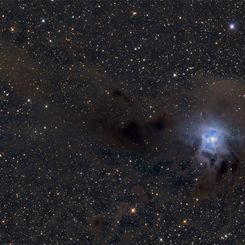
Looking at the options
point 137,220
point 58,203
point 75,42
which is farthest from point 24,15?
point 137,220

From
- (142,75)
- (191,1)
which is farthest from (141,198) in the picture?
(191,1)

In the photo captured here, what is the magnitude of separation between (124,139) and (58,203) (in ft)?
5.98

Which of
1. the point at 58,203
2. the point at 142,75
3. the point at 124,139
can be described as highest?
the point at 142,75

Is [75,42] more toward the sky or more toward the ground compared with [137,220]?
more toward the sky

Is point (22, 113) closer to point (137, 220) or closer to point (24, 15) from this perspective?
point (24, 15)

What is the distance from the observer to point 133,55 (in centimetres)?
1157

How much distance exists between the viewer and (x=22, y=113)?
11.6 metres

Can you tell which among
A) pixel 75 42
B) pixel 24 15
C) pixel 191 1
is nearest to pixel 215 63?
pixel 191 1

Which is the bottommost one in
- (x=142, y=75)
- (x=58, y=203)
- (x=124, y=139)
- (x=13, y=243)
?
(x=13, y=243)

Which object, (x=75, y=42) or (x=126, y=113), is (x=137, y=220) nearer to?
(x=126, y=113)

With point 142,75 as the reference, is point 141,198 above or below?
below

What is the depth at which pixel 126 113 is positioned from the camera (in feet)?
38.7

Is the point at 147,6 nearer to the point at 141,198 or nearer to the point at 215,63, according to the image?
the point at 215,63

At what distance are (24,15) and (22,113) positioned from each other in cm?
189
